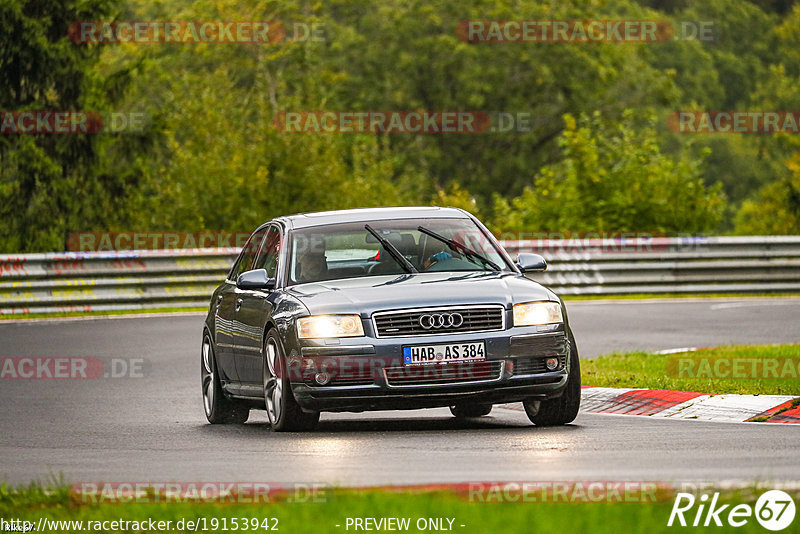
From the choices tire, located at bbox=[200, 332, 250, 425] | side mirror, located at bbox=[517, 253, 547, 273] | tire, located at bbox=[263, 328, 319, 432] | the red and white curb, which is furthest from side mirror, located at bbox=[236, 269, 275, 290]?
the red and white curb

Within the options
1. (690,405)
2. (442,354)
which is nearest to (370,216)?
(442,354)

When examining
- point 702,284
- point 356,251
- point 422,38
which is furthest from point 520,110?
point 356,251

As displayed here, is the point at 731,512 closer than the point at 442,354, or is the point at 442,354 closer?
the point at 731,512

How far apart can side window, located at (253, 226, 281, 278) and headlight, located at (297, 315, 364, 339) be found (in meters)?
1.34

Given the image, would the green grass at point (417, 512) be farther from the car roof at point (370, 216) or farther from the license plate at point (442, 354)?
the car roof at point (370, 216)

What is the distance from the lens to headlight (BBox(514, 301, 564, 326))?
11.5m

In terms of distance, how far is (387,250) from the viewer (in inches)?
495

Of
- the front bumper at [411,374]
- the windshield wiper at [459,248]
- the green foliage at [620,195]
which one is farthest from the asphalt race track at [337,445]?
the green foliage at [620,195]

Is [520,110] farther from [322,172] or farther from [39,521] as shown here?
[39,521]

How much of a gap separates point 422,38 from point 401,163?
4980 millimetres

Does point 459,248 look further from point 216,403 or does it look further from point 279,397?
point 216,403

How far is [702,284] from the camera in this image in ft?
98.4

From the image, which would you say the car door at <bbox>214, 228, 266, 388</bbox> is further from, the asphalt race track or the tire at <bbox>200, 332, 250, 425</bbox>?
the asphalt race track

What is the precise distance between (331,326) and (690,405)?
3230mm
